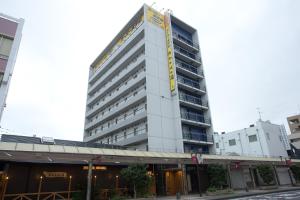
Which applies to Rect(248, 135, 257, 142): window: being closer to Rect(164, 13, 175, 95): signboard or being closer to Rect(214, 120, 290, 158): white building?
Rect(214, 120, 290, 158): white building

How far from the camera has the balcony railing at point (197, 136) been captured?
117 ft

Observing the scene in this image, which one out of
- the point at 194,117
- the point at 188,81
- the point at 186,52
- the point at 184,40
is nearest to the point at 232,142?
the point at 194,117

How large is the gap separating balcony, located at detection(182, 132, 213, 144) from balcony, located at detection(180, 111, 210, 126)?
1967 millimetres

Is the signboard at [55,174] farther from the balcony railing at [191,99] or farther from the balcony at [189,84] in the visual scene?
the balcony at [189,84]

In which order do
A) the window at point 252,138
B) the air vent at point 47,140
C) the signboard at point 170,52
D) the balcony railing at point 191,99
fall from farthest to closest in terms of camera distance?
the window at point 252,138 < the balcony railing at point 191,99 < the signboard at point 170,52 < the air vent at point 47,140

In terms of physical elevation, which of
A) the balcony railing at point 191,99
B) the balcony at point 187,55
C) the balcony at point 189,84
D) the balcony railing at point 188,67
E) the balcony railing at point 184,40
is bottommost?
the balcony railing at point 191,99

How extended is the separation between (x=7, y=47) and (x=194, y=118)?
2967 centimetres

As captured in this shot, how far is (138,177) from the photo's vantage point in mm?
18781

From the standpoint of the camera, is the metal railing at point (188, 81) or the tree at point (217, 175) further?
the metal railing at point (188, 81)

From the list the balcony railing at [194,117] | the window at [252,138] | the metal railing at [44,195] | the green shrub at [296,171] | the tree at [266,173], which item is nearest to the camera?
the metal railing at [44,195]

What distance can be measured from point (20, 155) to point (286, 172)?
48.4 metres

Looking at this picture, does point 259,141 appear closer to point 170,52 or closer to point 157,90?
point 157,90

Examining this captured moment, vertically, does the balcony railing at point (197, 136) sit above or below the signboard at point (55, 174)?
above

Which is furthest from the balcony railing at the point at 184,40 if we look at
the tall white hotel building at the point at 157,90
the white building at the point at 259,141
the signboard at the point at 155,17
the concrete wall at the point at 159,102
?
the white building at the point at 259,141
